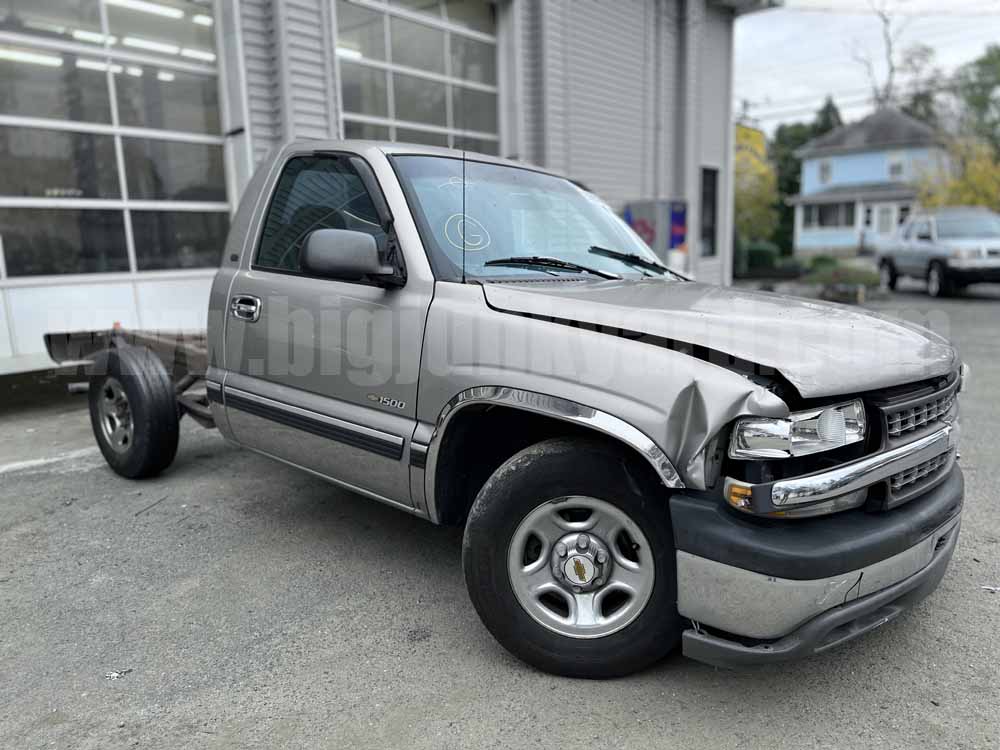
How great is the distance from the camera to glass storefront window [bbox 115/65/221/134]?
7.70 m

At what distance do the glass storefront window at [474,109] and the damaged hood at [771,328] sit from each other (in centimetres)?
827

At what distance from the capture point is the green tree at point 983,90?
33.8 metres

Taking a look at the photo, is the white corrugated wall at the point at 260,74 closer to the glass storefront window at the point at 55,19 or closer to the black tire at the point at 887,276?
the glass storefront window at the point at 55,19

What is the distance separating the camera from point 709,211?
16.3 metres

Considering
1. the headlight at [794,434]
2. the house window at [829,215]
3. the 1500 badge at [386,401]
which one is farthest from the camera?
the house window at [829,215]

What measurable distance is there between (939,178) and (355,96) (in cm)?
2275

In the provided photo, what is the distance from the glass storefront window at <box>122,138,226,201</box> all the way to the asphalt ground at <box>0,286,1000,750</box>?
15.2 feet

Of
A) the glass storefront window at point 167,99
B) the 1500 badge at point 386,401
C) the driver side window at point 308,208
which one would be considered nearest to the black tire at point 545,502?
the 1500 badge at point 386,401

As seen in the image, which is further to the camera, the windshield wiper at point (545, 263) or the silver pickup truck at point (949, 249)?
the silver pickup truck at point (949, 249)

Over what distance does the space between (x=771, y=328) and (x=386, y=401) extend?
1525 millimetres

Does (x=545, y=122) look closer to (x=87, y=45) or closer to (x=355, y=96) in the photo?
(x=355, y=96)

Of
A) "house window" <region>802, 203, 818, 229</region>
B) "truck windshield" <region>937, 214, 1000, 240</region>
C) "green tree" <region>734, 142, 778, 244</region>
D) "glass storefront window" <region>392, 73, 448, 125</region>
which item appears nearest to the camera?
"glass storefront window" <region>392, 73, 448, 125</region>

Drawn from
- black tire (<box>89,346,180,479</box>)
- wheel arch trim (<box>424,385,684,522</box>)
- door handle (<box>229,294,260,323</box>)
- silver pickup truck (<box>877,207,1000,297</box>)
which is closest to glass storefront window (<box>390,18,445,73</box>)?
black tire (<box>89,346,180,479</box>)

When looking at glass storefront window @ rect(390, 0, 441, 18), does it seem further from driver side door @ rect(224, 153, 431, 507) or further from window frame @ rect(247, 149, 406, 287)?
driver side door @ rect(224, 153, 431, 507)
